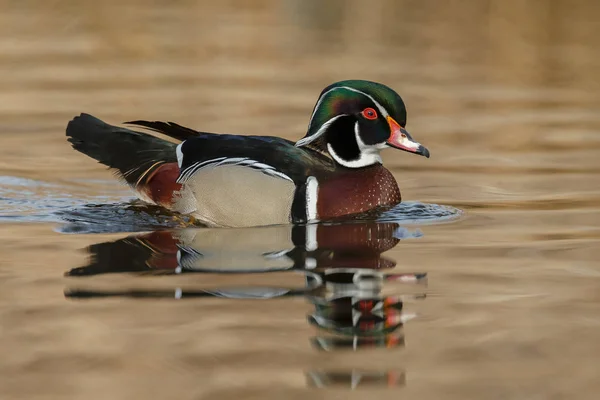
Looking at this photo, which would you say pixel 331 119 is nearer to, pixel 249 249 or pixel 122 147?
pixel 249 249

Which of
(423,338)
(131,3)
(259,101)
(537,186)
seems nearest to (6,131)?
(259,101)

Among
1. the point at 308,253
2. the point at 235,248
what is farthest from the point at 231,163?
the point at 308,253

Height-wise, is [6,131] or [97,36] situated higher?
[97,36]

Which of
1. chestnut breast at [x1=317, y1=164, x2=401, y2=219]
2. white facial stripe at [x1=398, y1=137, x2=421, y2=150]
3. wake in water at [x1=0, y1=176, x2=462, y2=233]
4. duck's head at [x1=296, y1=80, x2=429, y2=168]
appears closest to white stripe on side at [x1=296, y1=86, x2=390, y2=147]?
duck's head at [x1=296, y1=80, x2=429, y2=168]

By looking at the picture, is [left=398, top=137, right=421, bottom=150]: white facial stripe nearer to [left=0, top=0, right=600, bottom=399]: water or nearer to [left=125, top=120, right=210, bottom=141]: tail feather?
[left=0, top=0, right=600, bottom=399]: water

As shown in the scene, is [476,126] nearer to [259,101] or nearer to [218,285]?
[259,101]

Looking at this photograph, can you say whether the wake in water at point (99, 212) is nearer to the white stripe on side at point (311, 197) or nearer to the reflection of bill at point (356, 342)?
the white stripe on side at point (311, 197)

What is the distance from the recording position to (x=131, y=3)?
66.0ft

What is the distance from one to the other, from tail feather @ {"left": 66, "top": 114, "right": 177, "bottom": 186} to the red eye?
1364 millimetres

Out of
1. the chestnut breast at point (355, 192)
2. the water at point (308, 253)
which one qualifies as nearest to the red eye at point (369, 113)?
the chestnut breast at point (355, 192)

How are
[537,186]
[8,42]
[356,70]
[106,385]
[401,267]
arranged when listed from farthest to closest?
1. [8,42]
2. [356,70]
3. [537,186]
4. [401,267]
5. [106,385]

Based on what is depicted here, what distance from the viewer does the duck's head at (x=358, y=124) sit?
7922 mm

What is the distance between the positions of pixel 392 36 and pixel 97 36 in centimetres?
415

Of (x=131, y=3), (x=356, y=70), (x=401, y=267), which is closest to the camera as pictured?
(x=401, y=267)
